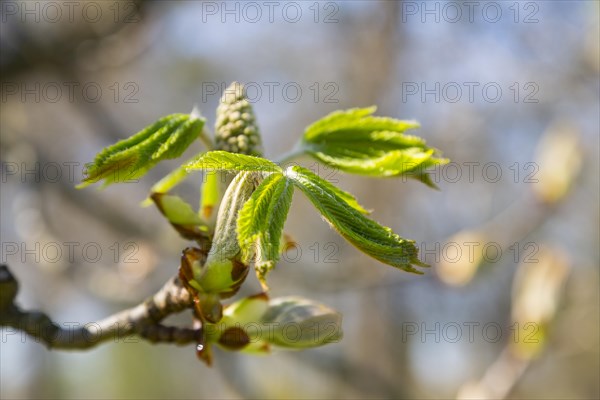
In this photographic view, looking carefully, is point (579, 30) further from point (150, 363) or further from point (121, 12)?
point (150, 363)

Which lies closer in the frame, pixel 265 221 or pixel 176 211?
pixel 265 221

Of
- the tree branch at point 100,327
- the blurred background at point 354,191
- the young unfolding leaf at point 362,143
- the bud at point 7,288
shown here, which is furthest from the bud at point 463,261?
the bud at point 7,288

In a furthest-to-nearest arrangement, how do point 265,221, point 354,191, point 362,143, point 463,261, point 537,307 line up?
point 354,191
point 463,261
point 537,307
point 362,143
point 265,221

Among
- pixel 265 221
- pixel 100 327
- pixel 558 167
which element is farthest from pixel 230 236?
pixel 558 167

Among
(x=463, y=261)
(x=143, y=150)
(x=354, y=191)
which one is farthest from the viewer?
(x=354, y=191)

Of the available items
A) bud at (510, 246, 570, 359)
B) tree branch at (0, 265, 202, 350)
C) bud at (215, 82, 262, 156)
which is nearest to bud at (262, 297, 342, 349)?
tree branch at (0, 265, 202, 350)

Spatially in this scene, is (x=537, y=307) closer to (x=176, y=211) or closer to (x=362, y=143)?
(x=362, y=143)

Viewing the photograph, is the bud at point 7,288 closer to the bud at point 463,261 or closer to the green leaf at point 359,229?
the green leaf at point 359,229
